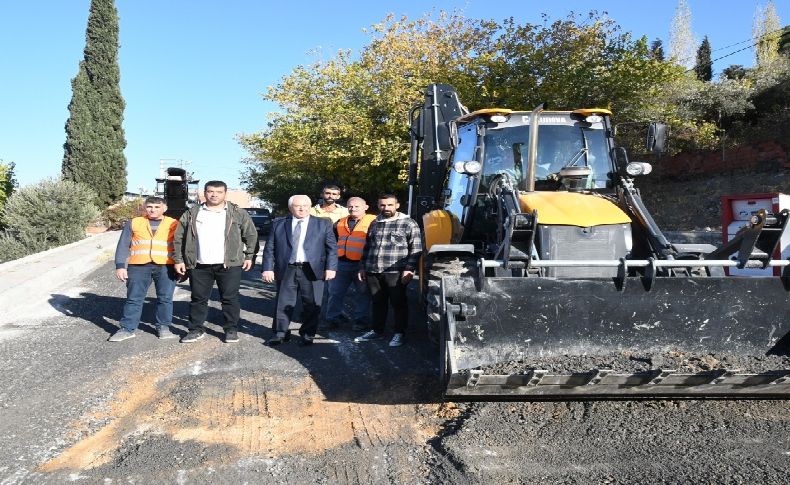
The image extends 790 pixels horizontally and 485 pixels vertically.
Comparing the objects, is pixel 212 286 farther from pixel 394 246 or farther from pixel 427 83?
pixel 427 83

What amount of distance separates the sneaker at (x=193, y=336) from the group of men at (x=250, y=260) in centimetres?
1

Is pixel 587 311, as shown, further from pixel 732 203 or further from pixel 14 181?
pixel 14 181

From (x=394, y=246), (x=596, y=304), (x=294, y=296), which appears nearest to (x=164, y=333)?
(x=294, y=296)

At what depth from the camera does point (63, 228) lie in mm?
19703

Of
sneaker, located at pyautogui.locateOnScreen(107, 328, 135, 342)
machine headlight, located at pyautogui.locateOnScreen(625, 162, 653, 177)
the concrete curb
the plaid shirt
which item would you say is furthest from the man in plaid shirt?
the concrete curb

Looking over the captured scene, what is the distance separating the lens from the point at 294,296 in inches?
257

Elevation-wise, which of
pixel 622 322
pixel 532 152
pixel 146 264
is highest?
pixel 532 152

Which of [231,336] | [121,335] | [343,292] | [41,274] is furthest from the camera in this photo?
[41,274]

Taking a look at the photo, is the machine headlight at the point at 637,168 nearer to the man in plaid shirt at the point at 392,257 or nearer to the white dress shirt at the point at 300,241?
the man in plaid shirt at the point at 392,257

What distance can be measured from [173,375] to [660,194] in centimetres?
1840

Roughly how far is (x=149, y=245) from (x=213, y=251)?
2.69 ft

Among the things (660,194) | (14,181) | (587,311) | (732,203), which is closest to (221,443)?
(587,311)

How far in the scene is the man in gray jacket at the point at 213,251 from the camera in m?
6.41

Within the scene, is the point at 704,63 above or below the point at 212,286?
above
